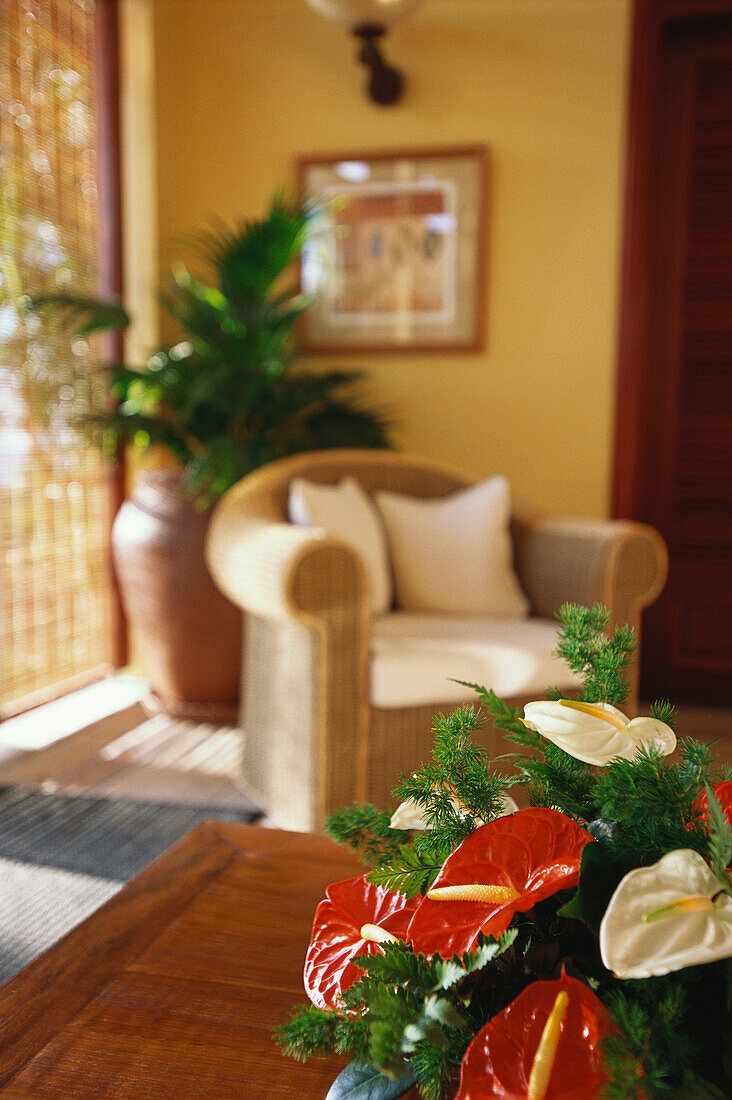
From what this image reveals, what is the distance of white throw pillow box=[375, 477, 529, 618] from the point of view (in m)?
2.40

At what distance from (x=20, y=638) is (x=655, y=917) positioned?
2.74 metres

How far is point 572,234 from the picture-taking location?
3.23 meters

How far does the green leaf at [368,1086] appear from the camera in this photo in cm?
48

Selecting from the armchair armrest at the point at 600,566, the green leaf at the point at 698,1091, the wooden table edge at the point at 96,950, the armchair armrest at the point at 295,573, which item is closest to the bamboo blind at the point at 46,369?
the armchair armrest at the point at 295,573

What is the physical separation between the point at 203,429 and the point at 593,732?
2.68 metres

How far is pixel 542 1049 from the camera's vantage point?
0.42 metres

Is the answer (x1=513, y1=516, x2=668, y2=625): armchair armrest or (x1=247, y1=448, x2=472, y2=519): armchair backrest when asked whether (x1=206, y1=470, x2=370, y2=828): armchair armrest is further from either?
(x1=513, y1=516, x2=668, y2=625): armchair armrest

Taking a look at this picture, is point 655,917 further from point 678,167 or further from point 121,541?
point 678,167

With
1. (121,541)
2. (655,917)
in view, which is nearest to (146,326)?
(121,541)

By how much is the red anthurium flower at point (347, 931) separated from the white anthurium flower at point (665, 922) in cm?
18

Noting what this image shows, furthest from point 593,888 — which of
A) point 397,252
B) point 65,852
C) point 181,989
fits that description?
point 397,252

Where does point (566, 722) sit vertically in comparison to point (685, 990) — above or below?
above

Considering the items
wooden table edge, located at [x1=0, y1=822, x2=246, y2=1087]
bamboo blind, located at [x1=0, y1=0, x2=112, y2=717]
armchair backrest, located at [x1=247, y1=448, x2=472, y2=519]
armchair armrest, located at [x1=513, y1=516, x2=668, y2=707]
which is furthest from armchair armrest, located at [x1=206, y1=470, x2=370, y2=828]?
bamboo blind, located at [x1=0, y1=0, x2=112, y2=717]

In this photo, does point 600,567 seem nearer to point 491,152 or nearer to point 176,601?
point 176,601
